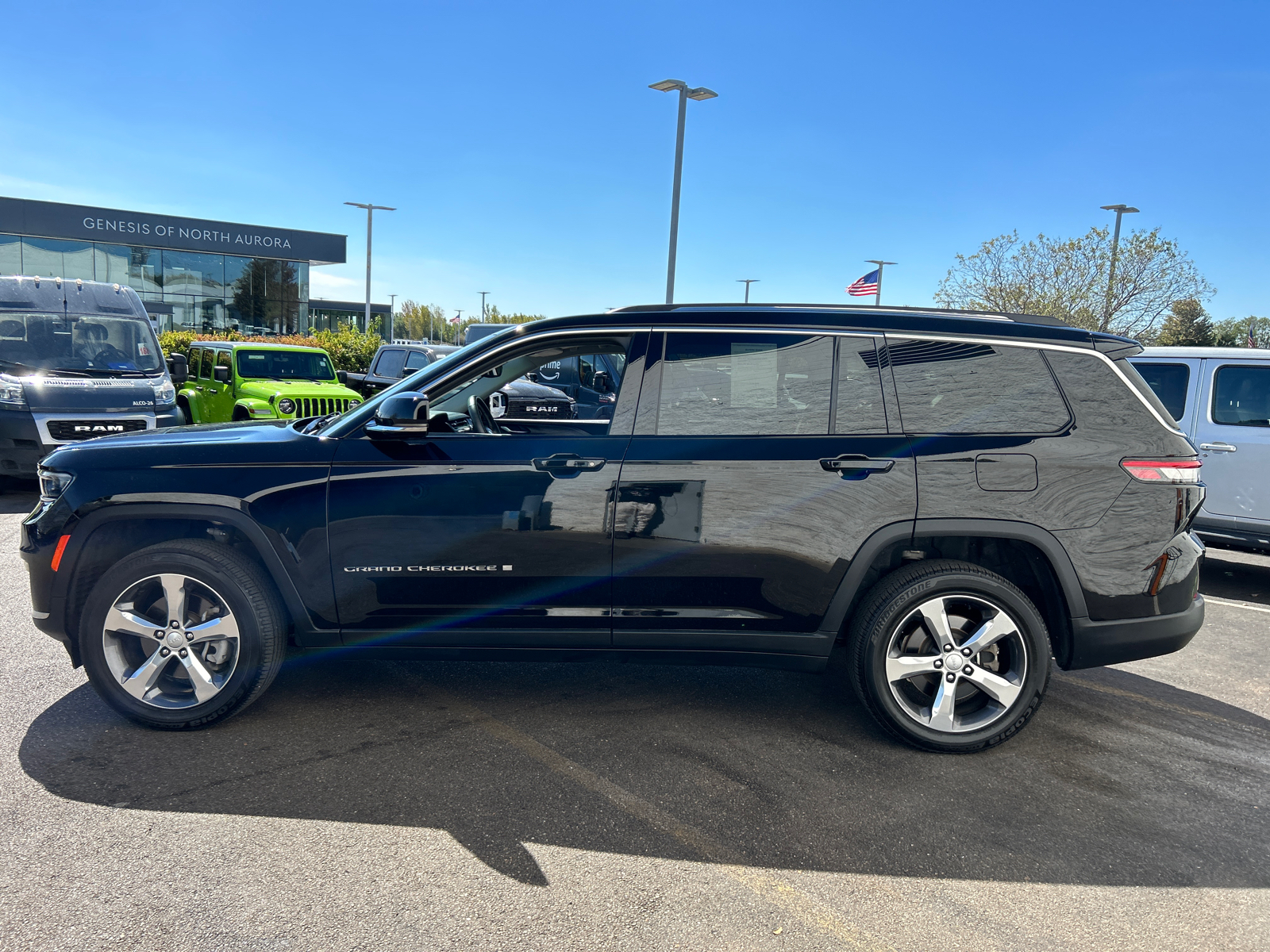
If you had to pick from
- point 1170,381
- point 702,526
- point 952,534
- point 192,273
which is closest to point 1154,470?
point 952,534

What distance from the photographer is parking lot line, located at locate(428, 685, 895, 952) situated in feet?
8.63

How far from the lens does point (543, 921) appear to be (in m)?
2.61

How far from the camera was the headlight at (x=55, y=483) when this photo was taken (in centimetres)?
373

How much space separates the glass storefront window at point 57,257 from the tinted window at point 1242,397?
138 feet

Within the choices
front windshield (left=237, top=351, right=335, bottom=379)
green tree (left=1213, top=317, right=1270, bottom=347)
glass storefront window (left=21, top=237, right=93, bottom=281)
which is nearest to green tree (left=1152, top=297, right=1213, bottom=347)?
green tree (left=1213, top=317, right=1270, bottom=347)

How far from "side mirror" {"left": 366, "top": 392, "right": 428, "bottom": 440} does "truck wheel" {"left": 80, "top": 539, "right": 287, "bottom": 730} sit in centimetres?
81

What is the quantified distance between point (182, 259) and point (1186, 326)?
147 ft

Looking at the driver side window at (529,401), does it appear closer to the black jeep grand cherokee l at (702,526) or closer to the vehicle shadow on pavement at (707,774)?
the black jeep grand cherokee l at (702,526)

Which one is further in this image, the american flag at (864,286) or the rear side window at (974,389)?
the american flag at (864,286)

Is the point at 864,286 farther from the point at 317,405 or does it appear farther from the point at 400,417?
the point at 400,417

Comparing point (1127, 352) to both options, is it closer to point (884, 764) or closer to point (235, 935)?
point (884, 764)

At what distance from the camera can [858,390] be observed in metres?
3.74

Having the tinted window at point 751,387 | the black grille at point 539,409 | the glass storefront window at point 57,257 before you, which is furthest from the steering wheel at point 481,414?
the glass storefront window at point 57,257

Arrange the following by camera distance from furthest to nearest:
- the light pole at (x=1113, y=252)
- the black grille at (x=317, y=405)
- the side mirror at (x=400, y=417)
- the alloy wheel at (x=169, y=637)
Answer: the light pole at (x=1113, y=252) → the black grille at (x=317, y=405) → the alloy wheel at (x=169, y=637) → the side mirror at (x=400, y=417)
